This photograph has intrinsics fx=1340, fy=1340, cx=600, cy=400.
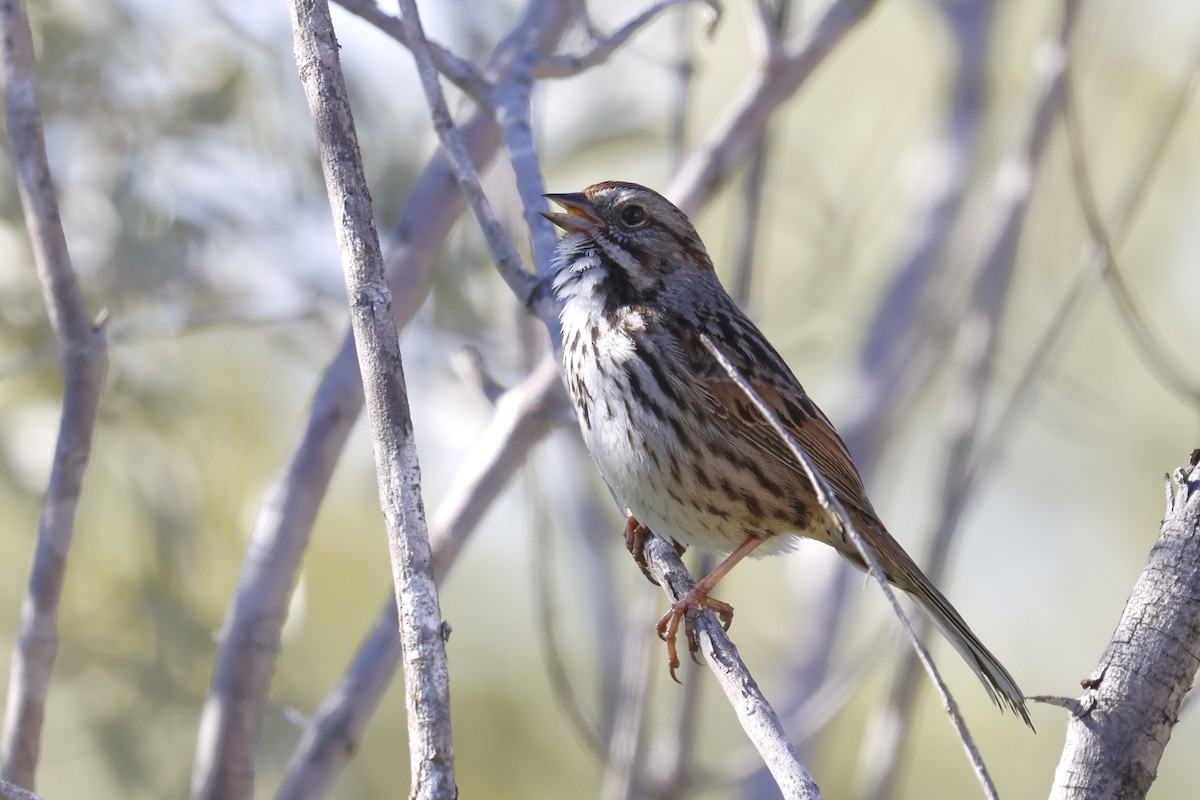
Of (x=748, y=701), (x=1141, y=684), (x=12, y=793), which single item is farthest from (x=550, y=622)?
(x=12, y=793)

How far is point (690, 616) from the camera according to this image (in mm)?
3070

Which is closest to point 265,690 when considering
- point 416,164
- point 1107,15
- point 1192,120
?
point 416,164

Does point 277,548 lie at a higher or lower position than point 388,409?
higher

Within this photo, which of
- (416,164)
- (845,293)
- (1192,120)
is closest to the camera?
(416,164)

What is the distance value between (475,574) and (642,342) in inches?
142

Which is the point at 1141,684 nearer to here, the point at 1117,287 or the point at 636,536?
the point at 636,536

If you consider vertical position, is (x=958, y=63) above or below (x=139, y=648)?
above

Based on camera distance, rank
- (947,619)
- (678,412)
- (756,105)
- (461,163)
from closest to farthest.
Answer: (461,163)
(947,619)
(678,412)
(756,105)

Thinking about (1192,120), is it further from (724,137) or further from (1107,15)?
(724,137)

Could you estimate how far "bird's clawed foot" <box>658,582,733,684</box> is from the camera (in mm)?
3081

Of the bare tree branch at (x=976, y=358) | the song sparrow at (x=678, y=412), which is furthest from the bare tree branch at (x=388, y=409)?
the bare tree branch at (x=976, y=358)

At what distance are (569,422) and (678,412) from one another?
494 millimetres

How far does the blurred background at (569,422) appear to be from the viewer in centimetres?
510

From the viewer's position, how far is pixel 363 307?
2.30 meters
